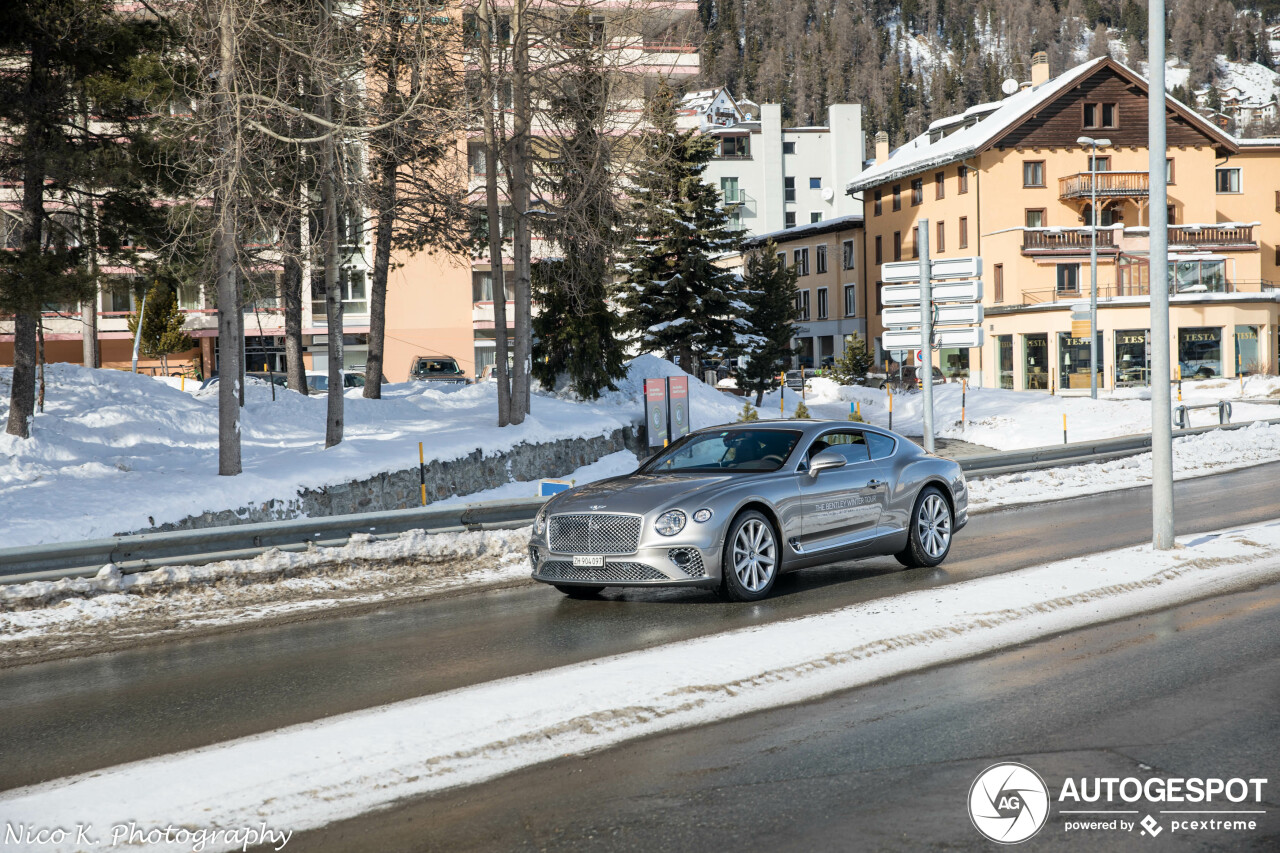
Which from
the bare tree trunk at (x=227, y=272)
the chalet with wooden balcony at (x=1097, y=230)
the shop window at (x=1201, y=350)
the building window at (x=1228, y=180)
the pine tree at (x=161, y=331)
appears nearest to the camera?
the bare tree trunk at (x=227, y=272)

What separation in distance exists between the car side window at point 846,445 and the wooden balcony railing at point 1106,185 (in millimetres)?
53211

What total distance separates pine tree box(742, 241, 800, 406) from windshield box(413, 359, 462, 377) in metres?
11.8

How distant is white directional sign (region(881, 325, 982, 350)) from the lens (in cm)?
2069

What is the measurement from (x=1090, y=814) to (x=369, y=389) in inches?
1016

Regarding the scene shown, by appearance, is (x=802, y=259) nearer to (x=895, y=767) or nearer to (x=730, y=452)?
(x=730, y=452)

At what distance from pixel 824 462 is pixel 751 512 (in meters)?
0.99

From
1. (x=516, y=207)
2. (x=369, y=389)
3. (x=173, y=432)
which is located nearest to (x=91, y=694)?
(x=173, y=432)

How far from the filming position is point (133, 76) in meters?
18.4

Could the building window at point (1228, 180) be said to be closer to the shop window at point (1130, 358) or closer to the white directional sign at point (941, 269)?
the shop window at point (1130, 358)

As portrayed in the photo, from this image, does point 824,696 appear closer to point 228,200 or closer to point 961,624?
point 961,624

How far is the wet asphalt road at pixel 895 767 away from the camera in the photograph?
14.6ft

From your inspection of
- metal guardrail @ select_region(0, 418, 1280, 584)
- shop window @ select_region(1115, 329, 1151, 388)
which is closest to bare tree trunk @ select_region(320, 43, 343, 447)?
metal guardrail @ select_region(0, 418, 1280, 584)

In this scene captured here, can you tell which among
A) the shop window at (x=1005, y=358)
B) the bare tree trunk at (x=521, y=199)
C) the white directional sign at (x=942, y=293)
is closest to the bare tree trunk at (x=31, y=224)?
the bare tree trunk at (x=521, y=199)
